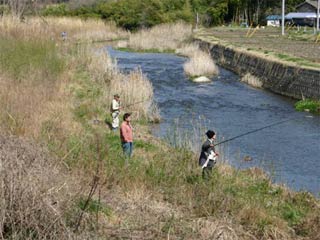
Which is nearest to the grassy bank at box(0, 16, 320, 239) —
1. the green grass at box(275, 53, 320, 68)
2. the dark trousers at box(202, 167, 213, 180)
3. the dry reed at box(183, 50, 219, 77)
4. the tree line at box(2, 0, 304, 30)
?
the dark trousers at box(202, 167, 213, 180)

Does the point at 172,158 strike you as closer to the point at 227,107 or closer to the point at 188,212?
the point at 188,212

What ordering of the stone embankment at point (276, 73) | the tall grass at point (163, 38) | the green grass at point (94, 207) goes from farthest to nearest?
the tall grass at point (163, 38)
the stone embankment at point (276, 73)
the green grass at point (94, 207)

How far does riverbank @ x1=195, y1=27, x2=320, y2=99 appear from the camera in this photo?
886 inches

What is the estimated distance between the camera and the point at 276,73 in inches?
1021

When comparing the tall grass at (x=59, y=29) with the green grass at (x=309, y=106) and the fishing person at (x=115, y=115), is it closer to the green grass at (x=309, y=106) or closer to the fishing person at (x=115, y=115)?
the fishing person at (x=115, y=115)

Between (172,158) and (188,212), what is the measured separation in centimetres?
256

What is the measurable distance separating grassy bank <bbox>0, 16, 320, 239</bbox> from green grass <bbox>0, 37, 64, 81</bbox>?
0.08 metres

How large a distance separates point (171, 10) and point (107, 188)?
54.9 metres

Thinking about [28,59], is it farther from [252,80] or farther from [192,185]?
[252,80]

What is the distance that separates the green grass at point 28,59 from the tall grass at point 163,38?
2779cm

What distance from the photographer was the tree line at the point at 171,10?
59.8 m

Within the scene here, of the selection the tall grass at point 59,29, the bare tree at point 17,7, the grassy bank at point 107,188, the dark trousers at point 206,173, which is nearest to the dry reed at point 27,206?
the grassy bank at point 107,188

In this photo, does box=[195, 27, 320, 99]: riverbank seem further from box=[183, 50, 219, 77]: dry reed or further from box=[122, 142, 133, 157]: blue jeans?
box=[122, 142, 133, 157]: blue jeans

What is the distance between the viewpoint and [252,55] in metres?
30.0
